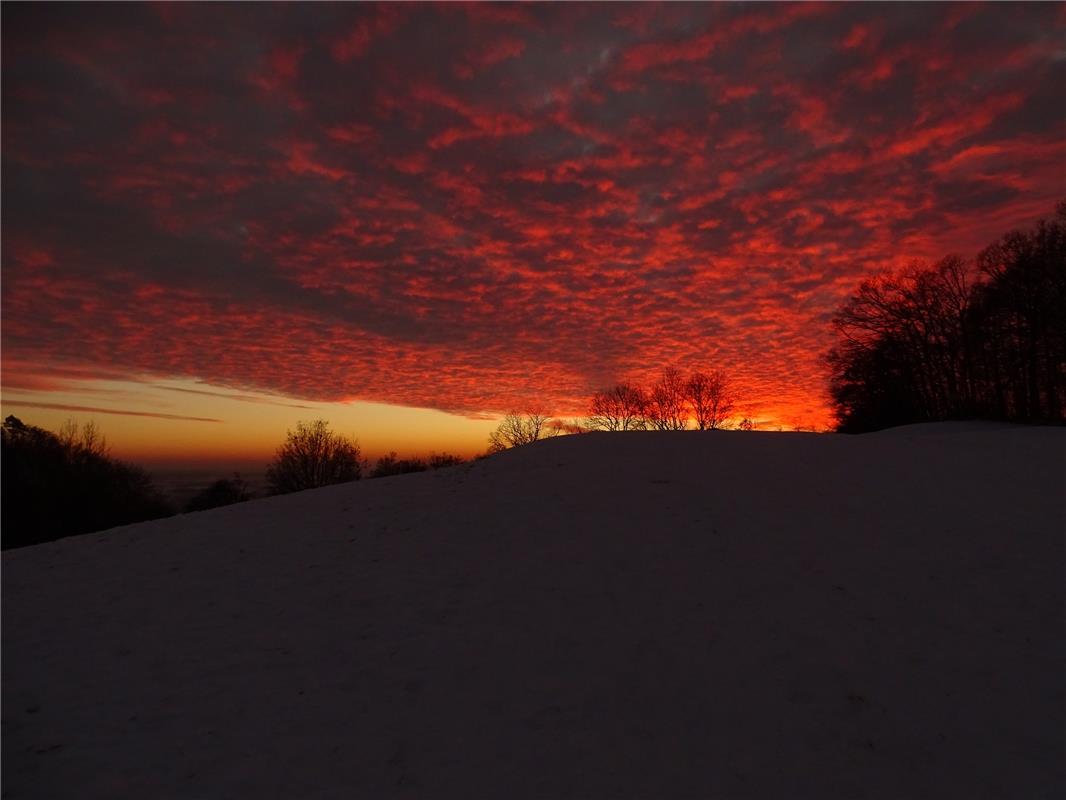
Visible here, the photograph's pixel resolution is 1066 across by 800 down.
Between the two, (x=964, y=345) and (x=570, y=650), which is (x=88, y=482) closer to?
(x=570, y=650)

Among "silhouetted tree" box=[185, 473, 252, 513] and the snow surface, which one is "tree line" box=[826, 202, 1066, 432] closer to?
the snow surface

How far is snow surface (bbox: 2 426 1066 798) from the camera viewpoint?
20.0 ft

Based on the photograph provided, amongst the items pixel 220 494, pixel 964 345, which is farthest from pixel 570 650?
pixel 220 494

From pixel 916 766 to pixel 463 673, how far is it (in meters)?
5.56

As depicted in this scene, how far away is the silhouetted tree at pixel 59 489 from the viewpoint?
124ft

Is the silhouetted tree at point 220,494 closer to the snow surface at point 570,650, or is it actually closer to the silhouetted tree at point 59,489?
the silhouetted tree at point 59,489

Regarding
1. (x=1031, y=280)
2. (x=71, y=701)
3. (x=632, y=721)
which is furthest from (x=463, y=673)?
(x=1031, y=280)

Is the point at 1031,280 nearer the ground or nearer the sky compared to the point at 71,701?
nearer the sky

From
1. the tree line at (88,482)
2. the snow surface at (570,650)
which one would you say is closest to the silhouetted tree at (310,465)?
the tree line at (88,482)

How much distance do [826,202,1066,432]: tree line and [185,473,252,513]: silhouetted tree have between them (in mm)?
56805

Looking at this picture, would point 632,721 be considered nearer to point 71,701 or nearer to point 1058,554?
point 71,701

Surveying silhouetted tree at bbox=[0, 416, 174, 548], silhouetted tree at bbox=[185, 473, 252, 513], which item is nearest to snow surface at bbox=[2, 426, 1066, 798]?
silhouetted tree at bbox=[0, 416, 174, 548]

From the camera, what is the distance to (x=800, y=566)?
10.5 m

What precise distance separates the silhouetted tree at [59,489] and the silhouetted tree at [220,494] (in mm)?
3113
